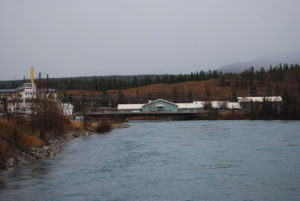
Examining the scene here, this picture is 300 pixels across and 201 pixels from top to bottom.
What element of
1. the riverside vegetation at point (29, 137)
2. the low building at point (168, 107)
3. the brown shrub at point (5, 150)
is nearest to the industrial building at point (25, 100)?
the riverside vegetation at point (29, 137)

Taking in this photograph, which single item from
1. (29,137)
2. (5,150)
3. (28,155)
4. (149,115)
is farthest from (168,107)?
(5,150)

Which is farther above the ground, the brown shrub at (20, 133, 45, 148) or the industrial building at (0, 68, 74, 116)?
the industrial building at (0, 68, 74, 116)

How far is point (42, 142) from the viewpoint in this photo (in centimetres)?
4053

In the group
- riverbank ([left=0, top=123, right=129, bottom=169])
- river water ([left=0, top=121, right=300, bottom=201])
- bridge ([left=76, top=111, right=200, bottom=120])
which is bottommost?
river water ([left=0, top=121, right=300, bottom=201])

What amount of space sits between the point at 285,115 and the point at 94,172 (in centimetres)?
7781

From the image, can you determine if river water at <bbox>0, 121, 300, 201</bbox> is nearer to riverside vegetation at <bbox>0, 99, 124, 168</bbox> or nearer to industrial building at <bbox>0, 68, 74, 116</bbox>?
riverside vegetation at <bbox>0, 99, 124, 168</bbox>

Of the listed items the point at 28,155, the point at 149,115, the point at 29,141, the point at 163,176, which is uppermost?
the point at 149,115

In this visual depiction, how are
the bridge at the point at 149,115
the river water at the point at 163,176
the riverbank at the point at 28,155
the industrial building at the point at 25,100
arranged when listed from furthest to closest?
1. the bridge at the point at 149,115
2. the industrial building at the point at 25,100
3. the riverbank at the point at 28,155
4. the river water at the point at 163,176

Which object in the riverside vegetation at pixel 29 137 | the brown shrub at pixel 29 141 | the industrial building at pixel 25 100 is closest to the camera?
the riverside vegetation at pixel 29 137

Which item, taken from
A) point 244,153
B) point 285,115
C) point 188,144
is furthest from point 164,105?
point 244,153

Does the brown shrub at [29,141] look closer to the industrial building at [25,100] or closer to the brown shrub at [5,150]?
the brown shrub at [5,150]

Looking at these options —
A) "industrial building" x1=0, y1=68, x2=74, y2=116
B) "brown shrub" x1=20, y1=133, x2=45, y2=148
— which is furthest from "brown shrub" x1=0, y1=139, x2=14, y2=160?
"industrial building" x1=0, y1=68, x2=74, y2=116

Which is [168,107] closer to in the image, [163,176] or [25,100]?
[25,100]

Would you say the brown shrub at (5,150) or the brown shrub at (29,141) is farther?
the brown shrub at (29,141)
